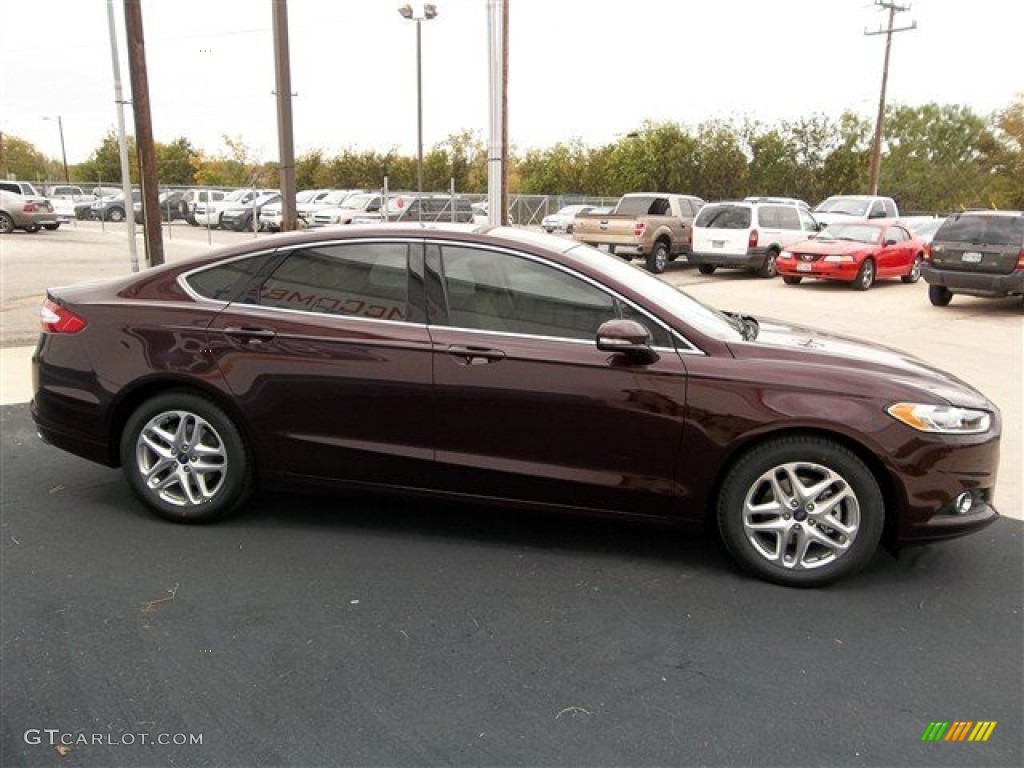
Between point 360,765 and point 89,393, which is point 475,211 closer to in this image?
→ point 89,393

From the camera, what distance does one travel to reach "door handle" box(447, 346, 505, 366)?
3803 mm

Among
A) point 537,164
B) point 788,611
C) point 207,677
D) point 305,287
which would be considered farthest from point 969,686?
point 537,164

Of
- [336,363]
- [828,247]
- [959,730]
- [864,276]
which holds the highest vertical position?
[336,363]

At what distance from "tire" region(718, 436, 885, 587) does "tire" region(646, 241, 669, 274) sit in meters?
17.1

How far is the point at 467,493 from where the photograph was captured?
3953 mm

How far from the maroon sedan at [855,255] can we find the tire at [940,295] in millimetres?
2539

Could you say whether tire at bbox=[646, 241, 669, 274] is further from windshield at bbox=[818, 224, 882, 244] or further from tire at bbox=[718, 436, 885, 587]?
tire at bbox=[718, 436, 885, 587]

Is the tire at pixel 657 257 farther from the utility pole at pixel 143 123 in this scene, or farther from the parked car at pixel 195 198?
the parked car at pixel 195 198

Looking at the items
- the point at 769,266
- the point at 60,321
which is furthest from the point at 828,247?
the point at 60,321

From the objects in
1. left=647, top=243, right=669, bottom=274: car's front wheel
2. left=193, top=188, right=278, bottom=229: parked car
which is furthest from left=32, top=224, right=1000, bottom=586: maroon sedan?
left=193, top=188, right=278, bottom=229: parked car

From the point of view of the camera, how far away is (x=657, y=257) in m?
20.5

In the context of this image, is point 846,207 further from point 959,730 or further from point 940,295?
point 959,730

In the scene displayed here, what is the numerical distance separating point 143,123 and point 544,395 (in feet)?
36.1

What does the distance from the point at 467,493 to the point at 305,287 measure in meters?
1.29
